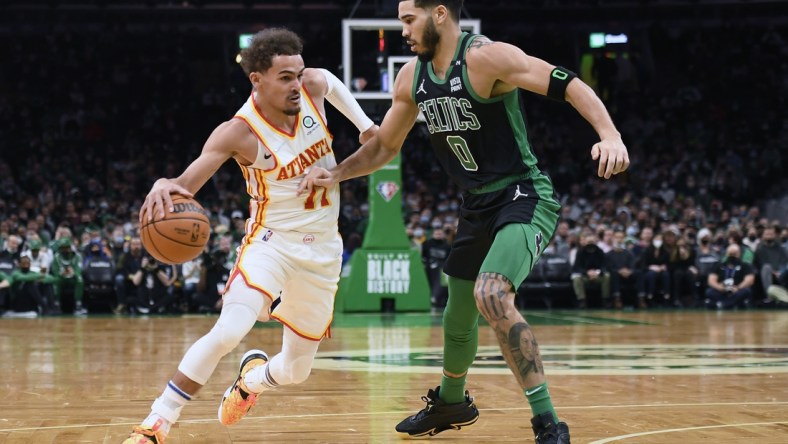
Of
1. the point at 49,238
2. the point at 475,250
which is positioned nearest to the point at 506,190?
the point at 475,250

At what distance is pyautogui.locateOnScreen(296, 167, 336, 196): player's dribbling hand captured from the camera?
552 cm

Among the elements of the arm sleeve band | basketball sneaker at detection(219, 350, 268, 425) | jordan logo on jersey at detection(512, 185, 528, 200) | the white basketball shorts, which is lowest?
basketball sneaker at detection(219, 350, 268, 425)

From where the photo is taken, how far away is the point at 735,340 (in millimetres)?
11930

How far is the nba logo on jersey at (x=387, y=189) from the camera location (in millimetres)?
17047

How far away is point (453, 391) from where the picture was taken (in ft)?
19.0

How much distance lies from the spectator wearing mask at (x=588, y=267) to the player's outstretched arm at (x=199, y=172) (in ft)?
44.6

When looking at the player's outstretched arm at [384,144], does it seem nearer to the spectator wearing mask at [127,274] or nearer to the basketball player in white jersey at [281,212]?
the basketball player in white jersey at [281,212]

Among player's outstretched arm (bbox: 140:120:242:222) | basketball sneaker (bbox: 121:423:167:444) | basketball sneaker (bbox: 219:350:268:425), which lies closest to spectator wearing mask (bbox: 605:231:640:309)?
basketball sneaker (bbox: 219:350:268:425)

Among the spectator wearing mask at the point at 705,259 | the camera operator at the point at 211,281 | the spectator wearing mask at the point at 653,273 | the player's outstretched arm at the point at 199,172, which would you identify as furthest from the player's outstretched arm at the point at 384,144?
the spectator wearing mask at the point at 705,259

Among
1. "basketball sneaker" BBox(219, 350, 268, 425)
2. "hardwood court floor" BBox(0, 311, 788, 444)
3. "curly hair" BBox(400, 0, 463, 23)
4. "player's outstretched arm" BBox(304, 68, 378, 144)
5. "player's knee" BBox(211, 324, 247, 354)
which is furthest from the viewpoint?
"player's outstretched arm" BBox(304, 68, 378, 144)

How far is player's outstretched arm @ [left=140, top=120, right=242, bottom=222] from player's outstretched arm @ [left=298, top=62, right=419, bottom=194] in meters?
0.43

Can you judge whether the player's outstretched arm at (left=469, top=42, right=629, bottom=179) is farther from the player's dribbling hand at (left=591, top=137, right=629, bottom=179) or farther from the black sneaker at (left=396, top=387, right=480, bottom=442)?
the black sneaker at (left=396, top=387, right=480, bottom=442)

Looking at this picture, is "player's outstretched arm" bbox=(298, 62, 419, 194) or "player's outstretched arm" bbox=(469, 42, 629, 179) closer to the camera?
"player's outstretched arm" bbox=(469, 42, 629, 179)

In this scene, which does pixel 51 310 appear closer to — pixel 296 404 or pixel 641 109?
pixel 296 404
